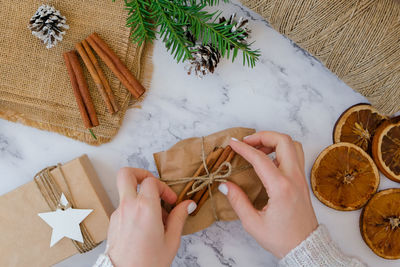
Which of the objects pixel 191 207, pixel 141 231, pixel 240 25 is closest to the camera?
pixel 141 231

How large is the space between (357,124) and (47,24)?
1.03 metres

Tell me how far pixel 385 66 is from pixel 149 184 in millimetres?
748

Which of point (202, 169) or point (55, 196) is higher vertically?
point (202, 169)

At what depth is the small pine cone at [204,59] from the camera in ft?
3.39

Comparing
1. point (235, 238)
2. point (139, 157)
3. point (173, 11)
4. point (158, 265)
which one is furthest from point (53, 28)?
point (235, 238)

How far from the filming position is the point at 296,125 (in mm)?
1141

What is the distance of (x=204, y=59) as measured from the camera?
103 cm

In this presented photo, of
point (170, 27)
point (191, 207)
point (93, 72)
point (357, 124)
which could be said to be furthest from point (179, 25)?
point (357, 124)

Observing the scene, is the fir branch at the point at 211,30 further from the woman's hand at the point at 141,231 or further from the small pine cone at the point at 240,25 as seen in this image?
the woman's hand at the point at 141,231

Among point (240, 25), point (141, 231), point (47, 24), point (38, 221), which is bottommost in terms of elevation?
point (38, 221)

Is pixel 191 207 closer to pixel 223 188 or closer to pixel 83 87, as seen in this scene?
pixel 223 188

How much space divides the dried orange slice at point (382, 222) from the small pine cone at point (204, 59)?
70 cm

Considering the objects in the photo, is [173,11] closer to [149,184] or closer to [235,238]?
[149,184]

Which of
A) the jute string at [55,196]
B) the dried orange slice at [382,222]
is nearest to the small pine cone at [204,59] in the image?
the jute string at [55,196]
